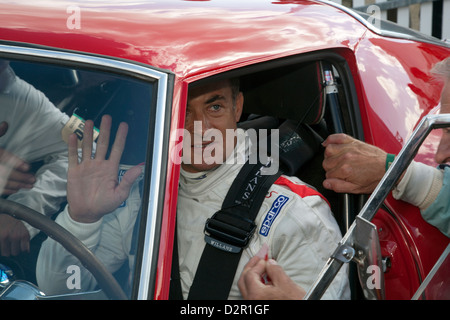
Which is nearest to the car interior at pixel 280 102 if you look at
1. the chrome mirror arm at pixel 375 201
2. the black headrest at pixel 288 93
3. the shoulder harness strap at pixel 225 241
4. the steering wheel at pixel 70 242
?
the black headrest at pixel 288 93

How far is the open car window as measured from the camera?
1351 millimetres

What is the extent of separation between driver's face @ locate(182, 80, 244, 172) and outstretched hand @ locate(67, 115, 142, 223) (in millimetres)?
444

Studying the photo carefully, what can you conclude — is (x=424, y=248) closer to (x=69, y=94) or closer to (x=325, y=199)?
(x=325, y=199)

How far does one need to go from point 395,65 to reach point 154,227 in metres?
1.17

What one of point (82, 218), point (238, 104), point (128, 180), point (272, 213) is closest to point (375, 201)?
point (272, 213)

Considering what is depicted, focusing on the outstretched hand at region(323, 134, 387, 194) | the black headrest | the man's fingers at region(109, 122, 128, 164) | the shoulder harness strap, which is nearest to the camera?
the man's fingers at region(109, 122, 128, 164)

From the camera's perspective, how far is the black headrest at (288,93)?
1979 mm

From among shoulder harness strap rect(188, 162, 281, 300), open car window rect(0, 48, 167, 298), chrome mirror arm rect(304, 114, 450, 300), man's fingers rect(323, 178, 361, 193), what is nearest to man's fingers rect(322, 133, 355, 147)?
man's fingers rect(323, 178, 361, 193)

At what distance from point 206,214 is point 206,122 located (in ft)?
0.89

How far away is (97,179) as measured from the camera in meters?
1.41

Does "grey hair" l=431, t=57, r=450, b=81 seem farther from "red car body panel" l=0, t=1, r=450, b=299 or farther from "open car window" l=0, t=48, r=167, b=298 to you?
"open car window" l=0, t=48, r=167, b=298

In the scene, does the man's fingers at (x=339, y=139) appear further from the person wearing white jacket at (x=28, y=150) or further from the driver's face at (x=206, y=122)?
the person wearing white jacket at (x=28, y=150)

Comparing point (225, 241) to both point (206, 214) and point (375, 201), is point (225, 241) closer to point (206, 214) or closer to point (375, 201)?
point (206, 214)
